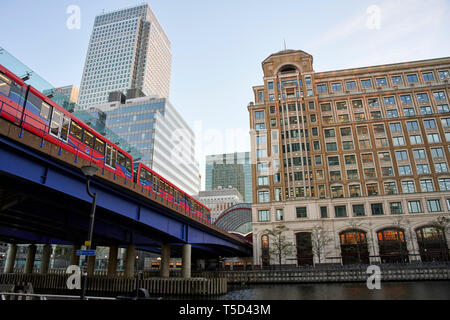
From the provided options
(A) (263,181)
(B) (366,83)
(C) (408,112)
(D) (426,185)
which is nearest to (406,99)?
(C) (408,112)

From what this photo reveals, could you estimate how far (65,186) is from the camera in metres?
17.9

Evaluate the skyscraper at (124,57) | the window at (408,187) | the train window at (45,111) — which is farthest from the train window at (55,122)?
the skyscraper at (124,57)

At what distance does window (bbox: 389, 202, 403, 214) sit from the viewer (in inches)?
2372

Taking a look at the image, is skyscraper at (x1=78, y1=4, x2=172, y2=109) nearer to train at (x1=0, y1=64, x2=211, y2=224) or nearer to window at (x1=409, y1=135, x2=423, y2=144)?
window at (x1=409, y1=135, x2=423, y2=144)

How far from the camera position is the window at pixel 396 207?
60250mm

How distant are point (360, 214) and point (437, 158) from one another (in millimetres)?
20783

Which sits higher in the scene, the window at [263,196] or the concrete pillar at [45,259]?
the window at [263,196]

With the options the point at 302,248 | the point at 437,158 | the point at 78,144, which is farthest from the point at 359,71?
the point at 78,144

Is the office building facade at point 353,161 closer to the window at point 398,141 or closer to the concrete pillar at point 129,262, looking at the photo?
the window at point 398,141

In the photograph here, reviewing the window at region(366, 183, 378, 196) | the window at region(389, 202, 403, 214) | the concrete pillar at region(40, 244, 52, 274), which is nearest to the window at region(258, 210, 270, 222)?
the window at region(366, 183, 378, 196)

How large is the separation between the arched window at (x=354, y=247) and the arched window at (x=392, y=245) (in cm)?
298

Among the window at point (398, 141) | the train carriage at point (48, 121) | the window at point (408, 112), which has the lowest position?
the train carriage at point (48, 121)

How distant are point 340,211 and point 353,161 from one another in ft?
39.8

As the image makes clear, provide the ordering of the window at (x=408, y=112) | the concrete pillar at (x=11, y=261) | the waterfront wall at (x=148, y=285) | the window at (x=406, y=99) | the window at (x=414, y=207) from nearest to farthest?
the waterfront wall at (x=148, y=285) → the concrete pillar at (x=11, y=261) → the window at (x=414, y=207) → the window at (x=408, y=112) → the window at (x=406, y=99)
